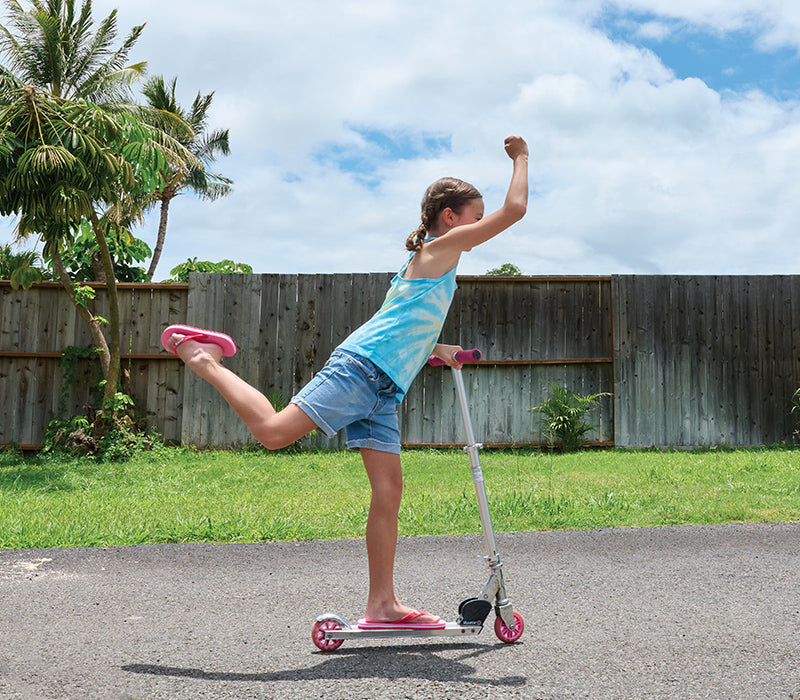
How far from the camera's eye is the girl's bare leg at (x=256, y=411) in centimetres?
272

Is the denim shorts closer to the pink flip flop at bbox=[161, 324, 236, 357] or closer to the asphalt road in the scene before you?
the pink flip flop at bbox=[161, 324, 236, 357]

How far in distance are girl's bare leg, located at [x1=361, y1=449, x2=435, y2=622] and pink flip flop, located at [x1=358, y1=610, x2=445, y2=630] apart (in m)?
0.02

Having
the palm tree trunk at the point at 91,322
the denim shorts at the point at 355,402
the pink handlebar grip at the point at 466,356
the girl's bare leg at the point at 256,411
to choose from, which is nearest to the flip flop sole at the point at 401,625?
the denim shorts at the point at 355,402

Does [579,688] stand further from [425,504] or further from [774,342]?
[774,342]

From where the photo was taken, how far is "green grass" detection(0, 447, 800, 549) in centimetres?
511

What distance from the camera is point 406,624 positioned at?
2812mm

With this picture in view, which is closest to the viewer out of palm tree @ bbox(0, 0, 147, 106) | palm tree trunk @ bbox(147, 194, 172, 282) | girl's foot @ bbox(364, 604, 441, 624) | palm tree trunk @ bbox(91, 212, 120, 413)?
girl's foot @ bbox(364, 604, 441, 624)

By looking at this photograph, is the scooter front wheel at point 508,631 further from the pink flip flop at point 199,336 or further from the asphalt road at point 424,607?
the pink flip flop at point 199,336

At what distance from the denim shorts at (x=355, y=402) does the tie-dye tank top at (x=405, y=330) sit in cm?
4

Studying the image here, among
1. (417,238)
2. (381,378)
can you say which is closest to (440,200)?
(417,238)

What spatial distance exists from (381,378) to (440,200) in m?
0.79

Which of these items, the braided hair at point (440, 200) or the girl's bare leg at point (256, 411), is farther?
the braided hair at point (440, 200)

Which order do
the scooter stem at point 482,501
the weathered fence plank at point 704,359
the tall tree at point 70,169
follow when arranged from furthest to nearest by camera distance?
the weathered fence plank at point 704,359 < the tall tree at point 70,169 < the scooter stem at point 482,501

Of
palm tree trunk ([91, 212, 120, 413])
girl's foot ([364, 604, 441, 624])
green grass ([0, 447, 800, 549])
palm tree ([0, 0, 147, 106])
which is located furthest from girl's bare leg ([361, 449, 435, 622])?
palm tree ([0, 0, 147, 106])
